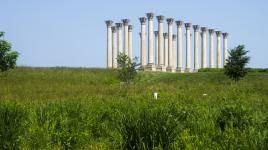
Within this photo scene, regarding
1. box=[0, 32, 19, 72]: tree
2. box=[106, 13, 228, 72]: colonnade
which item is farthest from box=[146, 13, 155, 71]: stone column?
box=[0, 32, 19, 72]: tree

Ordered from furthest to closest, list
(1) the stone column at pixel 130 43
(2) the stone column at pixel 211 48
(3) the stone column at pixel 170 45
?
(2) the stone column at pixel 211 48 → (1) the stone column at pixel 130 43 → (3) the stone column at pixel 170 45

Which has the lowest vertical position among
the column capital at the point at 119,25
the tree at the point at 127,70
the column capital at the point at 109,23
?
the tree at the point at 127,70

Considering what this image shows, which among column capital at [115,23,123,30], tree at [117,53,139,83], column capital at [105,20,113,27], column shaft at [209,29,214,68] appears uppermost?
column capital at [105,20,113,27]

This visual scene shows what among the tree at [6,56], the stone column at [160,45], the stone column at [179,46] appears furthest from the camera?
the stone column at [179,46]

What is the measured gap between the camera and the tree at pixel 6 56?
186ft

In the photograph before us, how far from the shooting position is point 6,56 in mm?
56781

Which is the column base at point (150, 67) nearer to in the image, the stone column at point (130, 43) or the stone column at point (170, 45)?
the stone column at point (130, 43)

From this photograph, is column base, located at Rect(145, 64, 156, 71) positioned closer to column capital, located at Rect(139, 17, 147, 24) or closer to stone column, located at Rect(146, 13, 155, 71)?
stone column, located at Rect(146, 13, 155, 71)

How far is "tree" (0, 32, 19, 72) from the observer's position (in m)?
56.7

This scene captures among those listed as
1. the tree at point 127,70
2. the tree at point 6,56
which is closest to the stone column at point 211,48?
the tree at point 127,70

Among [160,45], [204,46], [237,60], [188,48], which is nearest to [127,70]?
[237,60]

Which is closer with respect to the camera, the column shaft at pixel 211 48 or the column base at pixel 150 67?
the column base at pixel 150 67

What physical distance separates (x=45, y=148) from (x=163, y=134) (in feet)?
10.4

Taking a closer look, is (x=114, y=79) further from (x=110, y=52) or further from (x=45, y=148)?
(x=45, y=148)
